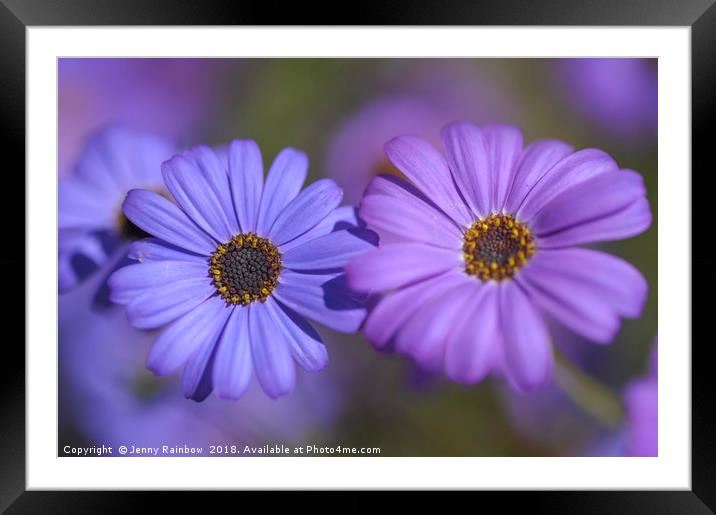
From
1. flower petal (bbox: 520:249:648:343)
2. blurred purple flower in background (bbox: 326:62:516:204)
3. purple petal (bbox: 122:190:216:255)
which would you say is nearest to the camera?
flower petal (bbox: 520:249:648:343)

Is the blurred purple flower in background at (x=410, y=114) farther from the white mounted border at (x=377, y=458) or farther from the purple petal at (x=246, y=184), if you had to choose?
the purple petal at (x=246, y=184)

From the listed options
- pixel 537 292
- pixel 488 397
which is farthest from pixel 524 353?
pixel 488 397

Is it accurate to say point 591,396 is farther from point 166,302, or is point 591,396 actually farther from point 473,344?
point 166,302

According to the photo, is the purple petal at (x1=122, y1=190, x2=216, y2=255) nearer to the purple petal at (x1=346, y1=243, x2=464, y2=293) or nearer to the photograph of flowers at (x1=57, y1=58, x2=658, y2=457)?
the photograph of flowers at (x1=57, y1=58, x2=658, y2=457)

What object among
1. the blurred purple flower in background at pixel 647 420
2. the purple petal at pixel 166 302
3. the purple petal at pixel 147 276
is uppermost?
the purple petal at pixel 147 276

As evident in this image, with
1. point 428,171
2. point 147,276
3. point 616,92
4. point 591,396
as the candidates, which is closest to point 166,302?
point 147,276

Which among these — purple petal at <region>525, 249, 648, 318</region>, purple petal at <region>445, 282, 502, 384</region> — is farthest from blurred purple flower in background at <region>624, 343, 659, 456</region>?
purple petal at <region>445, 282, 502, 384</region>

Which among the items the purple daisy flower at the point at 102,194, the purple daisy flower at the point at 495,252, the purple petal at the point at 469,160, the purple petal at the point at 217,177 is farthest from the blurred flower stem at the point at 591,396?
the purple daisy flower at the point at 102,194
